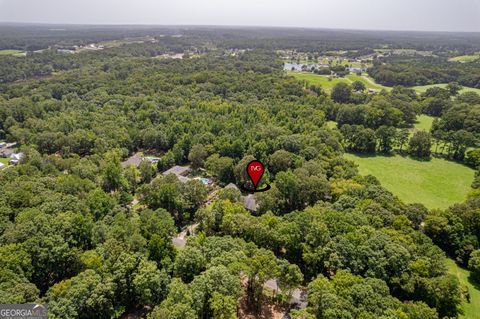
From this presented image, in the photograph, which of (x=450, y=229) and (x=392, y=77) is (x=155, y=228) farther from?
(x=392, y=77)

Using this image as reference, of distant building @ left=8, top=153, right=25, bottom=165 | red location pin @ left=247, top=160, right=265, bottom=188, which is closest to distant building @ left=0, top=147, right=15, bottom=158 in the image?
distant building @ left=8, top=153, right=25, bottom=165

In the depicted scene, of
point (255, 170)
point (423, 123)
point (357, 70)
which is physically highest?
point (357, 70)

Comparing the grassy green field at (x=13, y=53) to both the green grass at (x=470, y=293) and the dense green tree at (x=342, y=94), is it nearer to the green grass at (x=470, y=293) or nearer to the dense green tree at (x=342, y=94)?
the dense green tree at (x=342, y=94)

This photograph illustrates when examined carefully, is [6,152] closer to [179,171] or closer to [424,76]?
[179,171]

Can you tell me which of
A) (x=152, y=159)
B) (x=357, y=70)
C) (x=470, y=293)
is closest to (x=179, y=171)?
(x=152, y=159)

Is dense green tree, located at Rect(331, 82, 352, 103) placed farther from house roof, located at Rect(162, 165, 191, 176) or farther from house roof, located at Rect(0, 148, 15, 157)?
house roof, located at Rect(0, 148, 15, 157)
